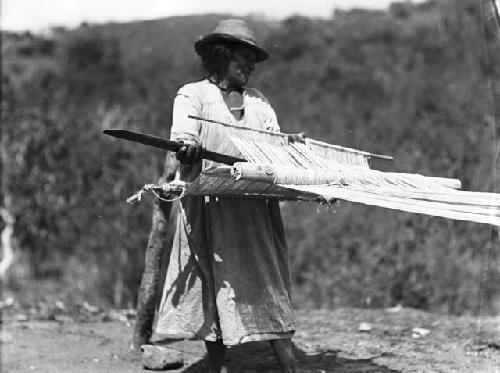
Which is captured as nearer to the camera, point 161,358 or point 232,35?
point 232,35

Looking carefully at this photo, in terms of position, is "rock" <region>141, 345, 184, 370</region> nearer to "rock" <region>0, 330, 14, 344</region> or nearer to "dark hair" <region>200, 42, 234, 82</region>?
"rock" <region>0, 330, 14, 344</region>

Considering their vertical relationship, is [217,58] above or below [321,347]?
above

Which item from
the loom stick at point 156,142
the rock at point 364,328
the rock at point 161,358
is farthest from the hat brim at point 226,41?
the rock at point 364,328

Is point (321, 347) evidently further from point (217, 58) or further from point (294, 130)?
point (294, 130)

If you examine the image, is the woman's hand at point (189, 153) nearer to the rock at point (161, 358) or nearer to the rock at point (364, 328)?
the rock at point (161, 358)

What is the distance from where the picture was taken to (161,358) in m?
4.81

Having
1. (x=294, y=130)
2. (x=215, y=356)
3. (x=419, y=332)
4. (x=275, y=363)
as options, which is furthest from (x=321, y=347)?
(x=294, y=130)

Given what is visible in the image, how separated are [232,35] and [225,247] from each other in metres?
1.11

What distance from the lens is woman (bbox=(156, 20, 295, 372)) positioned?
3963 millimetres

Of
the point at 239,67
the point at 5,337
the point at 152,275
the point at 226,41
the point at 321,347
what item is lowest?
the point at 5,337

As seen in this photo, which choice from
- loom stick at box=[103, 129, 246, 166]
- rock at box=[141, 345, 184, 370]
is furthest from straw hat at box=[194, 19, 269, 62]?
rock at box=[141, 345, 184, 370]

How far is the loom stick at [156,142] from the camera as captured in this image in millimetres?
→ 3170

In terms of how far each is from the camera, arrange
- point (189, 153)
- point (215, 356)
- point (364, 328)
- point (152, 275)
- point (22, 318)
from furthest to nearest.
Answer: point (22, 318) < point (364, 328) < point (152, 275) < point (215, 356) < point (189, 153)

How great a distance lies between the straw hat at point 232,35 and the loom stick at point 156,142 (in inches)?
30.4
